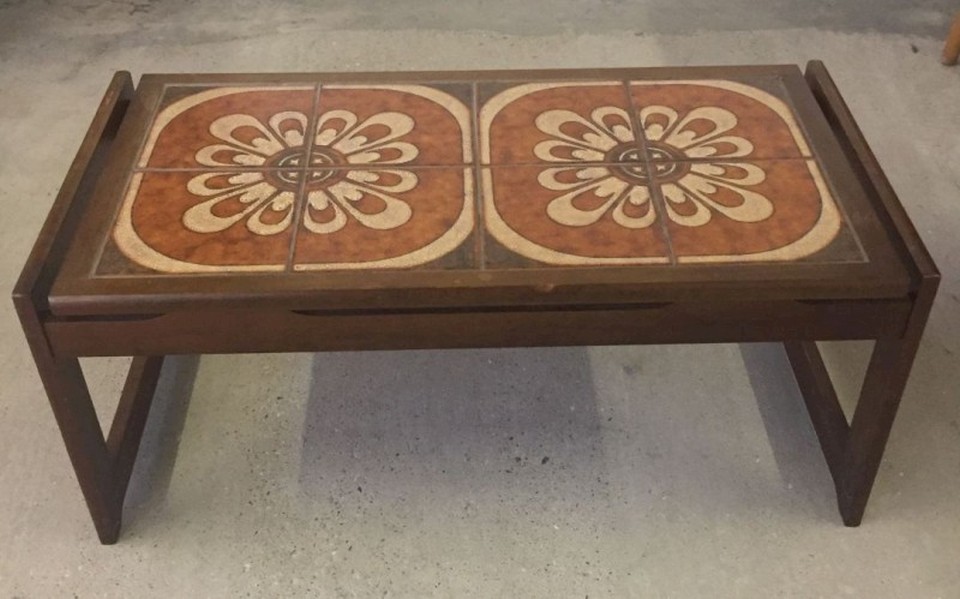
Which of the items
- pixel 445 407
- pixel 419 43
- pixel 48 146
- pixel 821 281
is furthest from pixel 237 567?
pixel 419 43

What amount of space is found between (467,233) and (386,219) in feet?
0.33

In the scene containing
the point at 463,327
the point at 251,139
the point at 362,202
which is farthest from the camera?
the point at 251,139

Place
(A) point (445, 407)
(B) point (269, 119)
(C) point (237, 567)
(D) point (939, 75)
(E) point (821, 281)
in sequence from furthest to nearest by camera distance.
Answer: (D) point (939, 75)
(A) point (445, 407)
(B) point (269, 119)
(C) point (237, 567)
(E) point (821, 281)

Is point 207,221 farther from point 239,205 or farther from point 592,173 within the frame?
point 592,173

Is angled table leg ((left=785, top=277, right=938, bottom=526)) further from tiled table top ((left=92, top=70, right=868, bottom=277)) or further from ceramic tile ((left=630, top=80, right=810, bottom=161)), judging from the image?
ceramic tile ((left=630, top=80, right=810, bottom=161))

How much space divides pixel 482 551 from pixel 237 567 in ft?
1.02

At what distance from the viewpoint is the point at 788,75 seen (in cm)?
149

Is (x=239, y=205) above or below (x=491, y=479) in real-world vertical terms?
above

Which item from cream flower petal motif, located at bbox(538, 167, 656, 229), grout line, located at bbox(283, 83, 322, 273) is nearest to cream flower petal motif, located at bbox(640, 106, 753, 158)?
cream flower petal motif, located at bbox(538, 167, 656, 229)

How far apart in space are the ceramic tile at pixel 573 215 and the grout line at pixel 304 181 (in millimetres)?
220

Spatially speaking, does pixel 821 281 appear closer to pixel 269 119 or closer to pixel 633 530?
pixel 633 530

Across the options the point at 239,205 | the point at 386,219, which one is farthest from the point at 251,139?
the point at 386,219

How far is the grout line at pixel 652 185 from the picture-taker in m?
1.19

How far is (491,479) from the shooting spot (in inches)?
55.8
